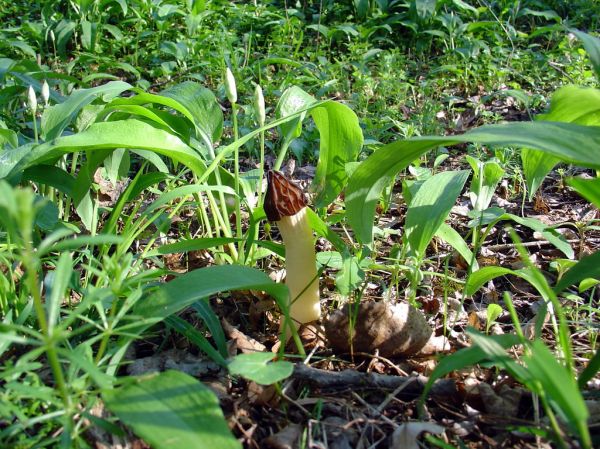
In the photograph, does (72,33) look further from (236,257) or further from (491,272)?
(491,272)

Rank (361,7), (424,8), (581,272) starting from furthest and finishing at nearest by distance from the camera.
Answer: (361,7) → (424,8) → (581,272)

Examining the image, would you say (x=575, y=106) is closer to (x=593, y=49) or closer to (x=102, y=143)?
(x=593, y=49)

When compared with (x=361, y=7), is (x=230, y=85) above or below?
above

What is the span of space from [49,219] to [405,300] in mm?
1242

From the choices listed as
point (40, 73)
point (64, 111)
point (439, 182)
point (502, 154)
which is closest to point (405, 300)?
point (439, 182)

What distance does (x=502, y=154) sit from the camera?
2898 mm

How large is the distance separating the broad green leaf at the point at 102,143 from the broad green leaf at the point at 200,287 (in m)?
0.58

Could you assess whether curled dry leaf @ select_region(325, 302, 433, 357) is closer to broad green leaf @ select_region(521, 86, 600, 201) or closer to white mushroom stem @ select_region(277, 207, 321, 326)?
white mushroom stem @ select_region(277, 207, 321, 326)

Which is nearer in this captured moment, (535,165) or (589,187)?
(589,187)

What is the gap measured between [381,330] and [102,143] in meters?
1.01

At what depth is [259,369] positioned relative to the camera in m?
1.35

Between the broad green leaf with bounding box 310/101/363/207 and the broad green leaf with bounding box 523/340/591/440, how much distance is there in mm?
1237

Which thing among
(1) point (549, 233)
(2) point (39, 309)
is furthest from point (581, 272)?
(2) point (39, 309)

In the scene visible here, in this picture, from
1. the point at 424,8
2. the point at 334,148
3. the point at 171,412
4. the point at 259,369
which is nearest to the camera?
the point at 171,412
